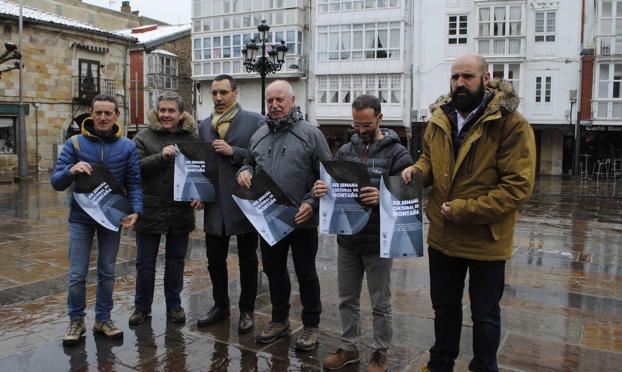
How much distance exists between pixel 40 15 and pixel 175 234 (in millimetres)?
25881

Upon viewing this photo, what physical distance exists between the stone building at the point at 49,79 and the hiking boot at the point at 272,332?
23.4 metres

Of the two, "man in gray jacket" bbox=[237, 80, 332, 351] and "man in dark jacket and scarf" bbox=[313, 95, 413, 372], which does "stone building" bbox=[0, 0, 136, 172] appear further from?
"man in dark jacket and scarf" bbox=[313, 95, 413, 372]

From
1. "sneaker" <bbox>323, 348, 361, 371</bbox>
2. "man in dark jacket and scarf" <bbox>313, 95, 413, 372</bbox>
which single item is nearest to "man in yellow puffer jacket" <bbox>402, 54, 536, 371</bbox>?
"man in dark jacket and scarf" <bbox>313, 95, 413, 372</bbox>

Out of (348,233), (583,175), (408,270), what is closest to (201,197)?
(348,233)

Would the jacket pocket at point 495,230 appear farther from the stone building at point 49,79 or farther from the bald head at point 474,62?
the stone building at point 49,79

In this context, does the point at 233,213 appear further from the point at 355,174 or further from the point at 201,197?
the point at 355,174

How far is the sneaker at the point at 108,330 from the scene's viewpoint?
4117 mm

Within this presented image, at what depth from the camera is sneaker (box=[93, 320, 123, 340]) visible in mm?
4117

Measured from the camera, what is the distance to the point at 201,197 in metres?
4.44

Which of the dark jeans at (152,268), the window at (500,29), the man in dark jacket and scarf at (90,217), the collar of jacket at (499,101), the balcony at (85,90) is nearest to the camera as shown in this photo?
the collar of jacket at (499,101)

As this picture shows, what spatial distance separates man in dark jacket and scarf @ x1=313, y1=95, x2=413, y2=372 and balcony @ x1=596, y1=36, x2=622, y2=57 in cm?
2812

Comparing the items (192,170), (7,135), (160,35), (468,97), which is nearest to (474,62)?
(468,97)

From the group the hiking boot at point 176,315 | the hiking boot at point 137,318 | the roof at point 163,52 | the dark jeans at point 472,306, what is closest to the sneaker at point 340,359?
the dark jeans at point 472,306

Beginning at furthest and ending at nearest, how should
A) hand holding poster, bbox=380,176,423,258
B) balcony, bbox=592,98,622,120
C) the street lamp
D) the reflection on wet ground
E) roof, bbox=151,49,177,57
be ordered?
roof, bbox=151,49,177,57 → balcony, bbox=592,98,622,120 → the street lamp → the reflection on wet ground → hand holding poster, bbox=380,176,423,258
